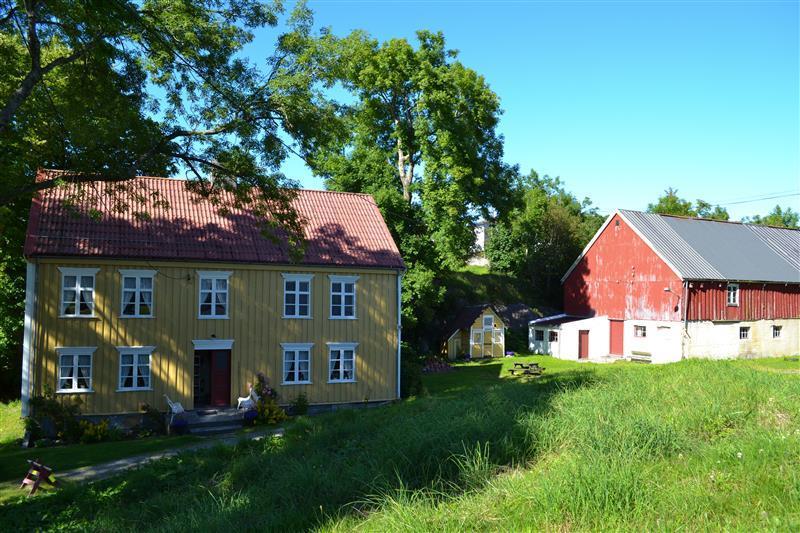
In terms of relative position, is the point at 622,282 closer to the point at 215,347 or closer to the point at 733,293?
the point at 733,293

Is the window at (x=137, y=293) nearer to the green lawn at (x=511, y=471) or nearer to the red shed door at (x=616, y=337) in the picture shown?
the green lawn at (x=511, y=471)

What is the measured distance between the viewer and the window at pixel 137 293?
2036cm

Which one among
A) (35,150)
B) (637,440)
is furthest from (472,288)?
(637,440)

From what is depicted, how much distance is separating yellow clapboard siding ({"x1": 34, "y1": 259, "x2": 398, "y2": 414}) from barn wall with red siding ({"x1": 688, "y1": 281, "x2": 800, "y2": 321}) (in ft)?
61.9

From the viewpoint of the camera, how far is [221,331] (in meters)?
21.5

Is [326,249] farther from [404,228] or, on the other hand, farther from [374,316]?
[404,228]

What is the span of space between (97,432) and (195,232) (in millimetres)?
7615

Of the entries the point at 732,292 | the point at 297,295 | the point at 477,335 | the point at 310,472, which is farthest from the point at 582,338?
the point at 310,472

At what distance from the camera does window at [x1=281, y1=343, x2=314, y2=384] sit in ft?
73.3

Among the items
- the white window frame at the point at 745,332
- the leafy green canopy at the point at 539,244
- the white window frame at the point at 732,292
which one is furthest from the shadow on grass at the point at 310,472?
the leafy green canopy at the point at 539,244

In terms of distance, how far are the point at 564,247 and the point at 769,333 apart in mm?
16812

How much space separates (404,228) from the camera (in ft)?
107

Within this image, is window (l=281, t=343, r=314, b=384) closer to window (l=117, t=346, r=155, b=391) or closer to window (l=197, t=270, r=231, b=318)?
window (l=197, t=270, r=231, b=318)

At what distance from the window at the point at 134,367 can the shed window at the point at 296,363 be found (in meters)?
4.73
